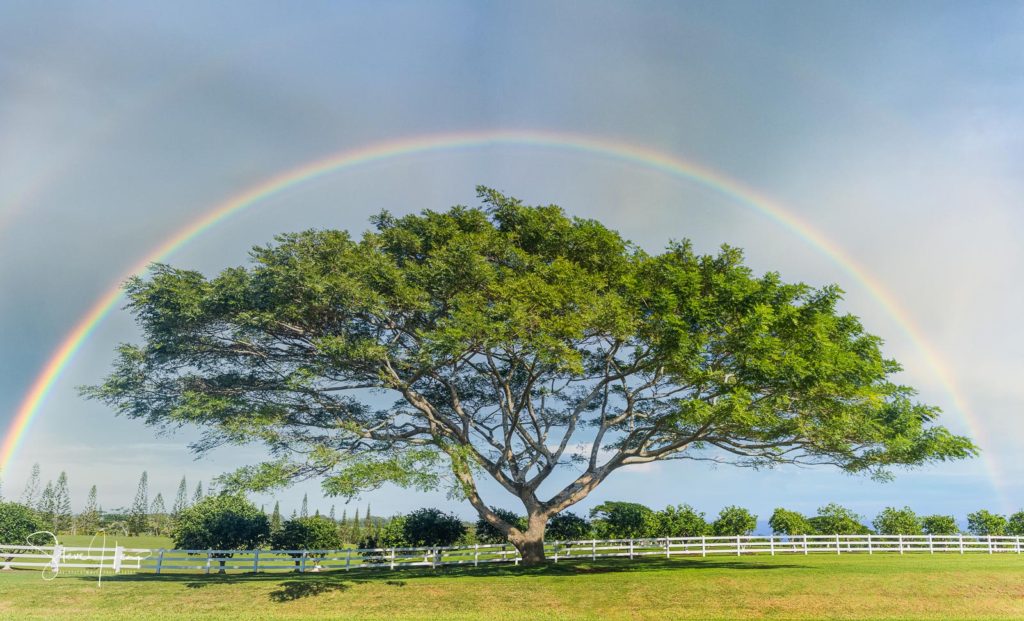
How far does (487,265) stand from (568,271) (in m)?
2.64

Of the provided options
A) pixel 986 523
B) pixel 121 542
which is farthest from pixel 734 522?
pixel 121 542

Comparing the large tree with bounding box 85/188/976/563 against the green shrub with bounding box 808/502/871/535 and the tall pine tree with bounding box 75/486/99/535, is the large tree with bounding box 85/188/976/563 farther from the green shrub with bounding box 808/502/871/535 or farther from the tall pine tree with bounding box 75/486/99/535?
the tall pine tree with bounding box 75/486/99/535

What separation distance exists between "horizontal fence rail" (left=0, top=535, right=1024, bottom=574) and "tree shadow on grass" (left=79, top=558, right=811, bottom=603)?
34.8 inches

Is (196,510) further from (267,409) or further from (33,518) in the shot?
(267,409)

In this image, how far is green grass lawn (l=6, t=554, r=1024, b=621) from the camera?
1667cm

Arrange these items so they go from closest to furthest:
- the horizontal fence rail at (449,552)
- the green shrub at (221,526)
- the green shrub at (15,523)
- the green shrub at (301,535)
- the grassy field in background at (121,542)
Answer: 1. the horizontal fence rail at (449,552)
2. the green shrub at (15,523)
3. the green shrub at (221,526)
4. the green shrub at (301,535)
5. the grassy field in background at (121,542)

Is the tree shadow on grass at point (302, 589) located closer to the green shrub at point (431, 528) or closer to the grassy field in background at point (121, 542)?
the green shrub at point (431, 528)

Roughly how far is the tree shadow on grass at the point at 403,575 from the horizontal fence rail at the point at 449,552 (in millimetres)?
884

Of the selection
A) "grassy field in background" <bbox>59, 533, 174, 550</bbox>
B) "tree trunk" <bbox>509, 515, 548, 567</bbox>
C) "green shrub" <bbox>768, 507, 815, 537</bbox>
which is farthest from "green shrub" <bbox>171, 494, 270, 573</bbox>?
"green shrub" <bbox>768, 507, 815, 537</bbox>

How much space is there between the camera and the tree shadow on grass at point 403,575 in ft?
66.4

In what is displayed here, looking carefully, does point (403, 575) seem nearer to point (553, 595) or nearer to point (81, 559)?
point (553, 595)

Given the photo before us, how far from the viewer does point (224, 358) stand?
898 inches

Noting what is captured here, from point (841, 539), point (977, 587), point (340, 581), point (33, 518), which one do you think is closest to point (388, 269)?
point (340, 581)

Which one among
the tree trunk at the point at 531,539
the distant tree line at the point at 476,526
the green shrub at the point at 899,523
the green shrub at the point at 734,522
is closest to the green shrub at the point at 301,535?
the distant tree line at the point at 476,526
